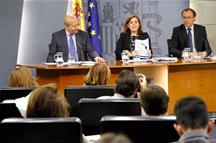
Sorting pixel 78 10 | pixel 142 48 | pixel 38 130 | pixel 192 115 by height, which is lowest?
pixel 38 130

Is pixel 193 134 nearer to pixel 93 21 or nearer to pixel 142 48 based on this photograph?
pixel 142 48

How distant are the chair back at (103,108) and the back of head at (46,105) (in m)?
0.63

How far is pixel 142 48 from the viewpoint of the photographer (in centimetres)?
667

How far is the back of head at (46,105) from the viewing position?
2.80 metres

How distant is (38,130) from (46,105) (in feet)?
0.96

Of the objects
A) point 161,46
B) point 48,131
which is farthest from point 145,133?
point 161,46

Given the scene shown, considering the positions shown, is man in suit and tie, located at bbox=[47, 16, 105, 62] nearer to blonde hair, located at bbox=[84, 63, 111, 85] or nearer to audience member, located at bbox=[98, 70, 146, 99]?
blonde hair, located at bbox=[84, 63, 111, 85]

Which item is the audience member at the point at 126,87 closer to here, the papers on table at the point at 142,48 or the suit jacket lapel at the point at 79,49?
the papers on table at the point at 142,48

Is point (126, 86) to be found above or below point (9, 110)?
above

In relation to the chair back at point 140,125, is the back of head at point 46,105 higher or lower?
higher

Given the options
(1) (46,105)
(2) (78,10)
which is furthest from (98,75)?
(2) (78,10)

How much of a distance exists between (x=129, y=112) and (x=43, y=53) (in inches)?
201

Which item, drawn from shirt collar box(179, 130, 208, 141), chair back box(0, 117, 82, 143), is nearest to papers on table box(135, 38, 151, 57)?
chair back box(0, 117, 82, 143)

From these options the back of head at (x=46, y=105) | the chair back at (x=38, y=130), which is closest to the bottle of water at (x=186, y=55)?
the back of head at (x=46, y=105)
